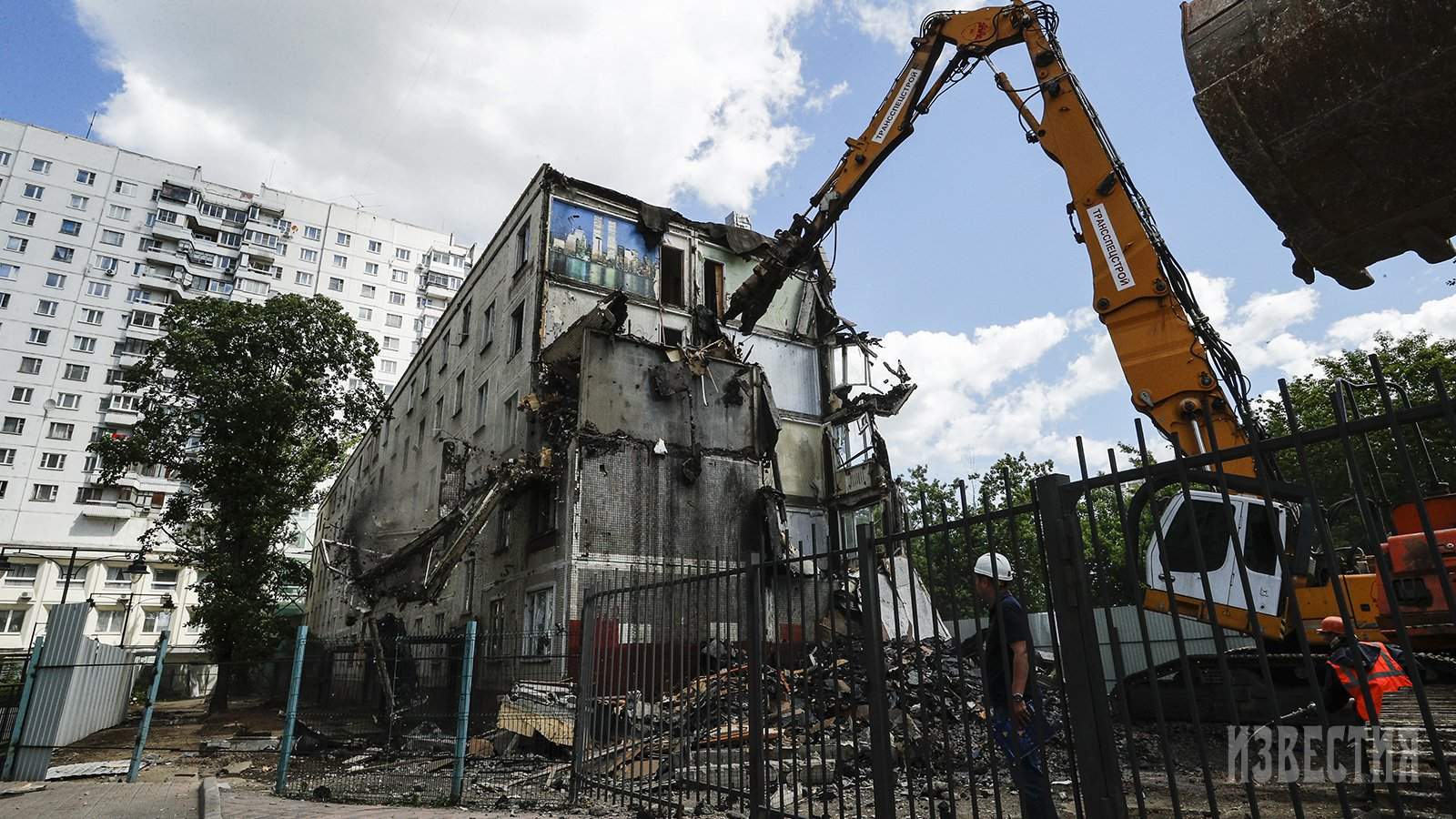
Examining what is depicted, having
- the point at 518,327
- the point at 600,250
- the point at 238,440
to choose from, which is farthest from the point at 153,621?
the point at 600,250

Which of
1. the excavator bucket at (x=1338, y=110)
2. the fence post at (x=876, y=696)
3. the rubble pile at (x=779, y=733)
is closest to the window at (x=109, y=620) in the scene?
the rubble pile at (x=779, y=733)

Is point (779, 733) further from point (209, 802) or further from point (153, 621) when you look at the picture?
point (153, 621)

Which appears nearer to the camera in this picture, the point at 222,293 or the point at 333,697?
the point at 333,697

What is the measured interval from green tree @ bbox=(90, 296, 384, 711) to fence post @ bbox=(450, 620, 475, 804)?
750 inches

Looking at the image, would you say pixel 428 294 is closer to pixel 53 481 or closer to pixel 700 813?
pixel 53 481

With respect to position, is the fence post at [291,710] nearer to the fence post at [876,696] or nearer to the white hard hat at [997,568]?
the fence post at [876,696]

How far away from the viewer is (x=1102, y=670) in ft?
11.2

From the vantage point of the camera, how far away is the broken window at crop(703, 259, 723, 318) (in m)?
23.1

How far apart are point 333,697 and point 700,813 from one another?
7.45 m

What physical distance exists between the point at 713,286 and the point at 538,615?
449 inches

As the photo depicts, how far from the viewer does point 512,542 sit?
19.1 meters

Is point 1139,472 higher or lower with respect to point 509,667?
higher

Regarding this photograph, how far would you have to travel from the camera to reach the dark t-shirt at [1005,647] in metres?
4.05

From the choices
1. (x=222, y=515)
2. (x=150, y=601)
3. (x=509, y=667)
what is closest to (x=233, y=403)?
(x=222, y=515)
